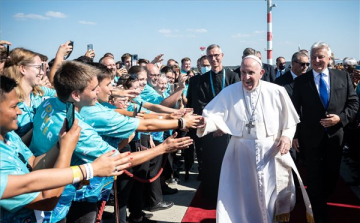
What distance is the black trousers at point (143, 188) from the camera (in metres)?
4.39

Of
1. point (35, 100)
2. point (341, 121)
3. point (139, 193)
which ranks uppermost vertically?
point (35, 100)

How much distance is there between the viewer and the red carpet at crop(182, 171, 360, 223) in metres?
4.61

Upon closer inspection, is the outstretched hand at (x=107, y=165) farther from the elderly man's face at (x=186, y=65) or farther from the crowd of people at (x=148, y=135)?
the elderly man's face at (x=186, y=65)

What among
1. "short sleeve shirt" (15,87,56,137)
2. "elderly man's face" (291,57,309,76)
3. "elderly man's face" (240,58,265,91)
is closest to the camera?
"short sleeve shirt" (15,87,56,137)

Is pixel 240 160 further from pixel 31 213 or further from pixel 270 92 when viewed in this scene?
pixel 31 213

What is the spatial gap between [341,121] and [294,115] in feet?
2.53

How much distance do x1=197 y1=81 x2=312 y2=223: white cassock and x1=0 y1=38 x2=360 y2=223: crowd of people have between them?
1 cm

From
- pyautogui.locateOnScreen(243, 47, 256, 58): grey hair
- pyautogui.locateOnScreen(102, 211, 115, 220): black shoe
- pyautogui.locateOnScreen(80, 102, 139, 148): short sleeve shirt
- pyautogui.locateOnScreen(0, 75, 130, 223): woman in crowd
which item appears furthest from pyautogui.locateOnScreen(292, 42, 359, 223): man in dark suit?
pyautogui.locateOnScreen(0, 75, 130, 223): woman in crowd

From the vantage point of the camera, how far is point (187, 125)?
351 centimetres

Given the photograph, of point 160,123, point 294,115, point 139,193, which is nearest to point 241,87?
point 294,115

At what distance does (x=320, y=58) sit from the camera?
4340 mm

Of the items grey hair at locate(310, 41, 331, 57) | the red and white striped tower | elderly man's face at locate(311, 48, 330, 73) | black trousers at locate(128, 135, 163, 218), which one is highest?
the red and white striped tower

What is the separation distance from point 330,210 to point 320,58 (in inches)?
88.4

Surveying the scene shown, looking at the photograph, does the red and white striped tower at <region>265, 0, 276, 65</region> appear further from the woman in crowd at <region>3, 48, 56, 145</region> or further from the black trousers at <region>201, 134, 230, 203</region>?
the woman in crowd at <region>3, 48, 56, 145</region>
